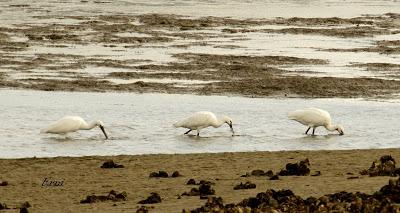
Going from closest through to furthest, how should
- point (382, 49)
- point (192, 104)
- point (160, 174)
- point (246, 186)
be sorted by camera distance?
1. point (246, 186)
2. point (160, 174)
3. point (192, 104)
4. point (382, 49)

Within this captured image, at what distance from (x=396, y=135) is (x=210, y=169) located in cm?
509

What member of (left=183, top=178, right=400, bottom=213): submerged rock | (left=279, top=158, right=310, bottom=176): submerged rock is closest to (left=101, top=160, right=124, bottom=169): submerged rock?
(left=279, top=158, right=310, bottom=176): submerged rock

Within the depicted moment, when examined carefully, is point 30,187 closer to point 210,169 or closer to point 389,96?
point 210,169

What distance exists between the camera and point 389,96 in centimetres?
2422

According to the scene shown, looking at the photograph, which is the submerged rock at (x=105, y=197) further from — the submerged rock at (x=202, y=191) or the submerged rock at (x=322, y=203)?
the submerged rock at (x=322, y=203)

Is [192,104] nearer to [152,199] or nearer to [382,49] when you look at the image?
[152,199]

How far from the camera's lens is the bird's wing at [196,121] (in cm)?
1856

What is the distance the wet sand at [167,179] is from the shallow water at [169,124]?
3.73ft

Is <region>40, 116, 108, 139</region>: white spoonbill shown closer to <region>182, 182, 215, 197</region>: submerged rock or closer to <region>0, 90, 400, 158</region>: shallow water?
<region>0, 90, 400, 158</region>: shallow water

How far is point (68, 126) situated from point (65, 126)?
0.24ft

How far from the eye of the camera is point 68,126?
18156mm

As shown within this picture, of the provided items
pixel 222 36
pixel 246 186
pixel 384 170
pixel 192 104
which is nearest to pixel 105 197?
pixel 246 186

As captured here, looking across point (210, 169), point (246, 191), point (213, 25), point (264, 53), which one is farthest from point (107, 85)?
point (213, 25)

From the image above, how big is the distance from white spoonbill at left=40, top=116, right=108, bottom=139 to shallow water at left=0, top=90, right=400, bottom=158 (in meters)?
0.17
